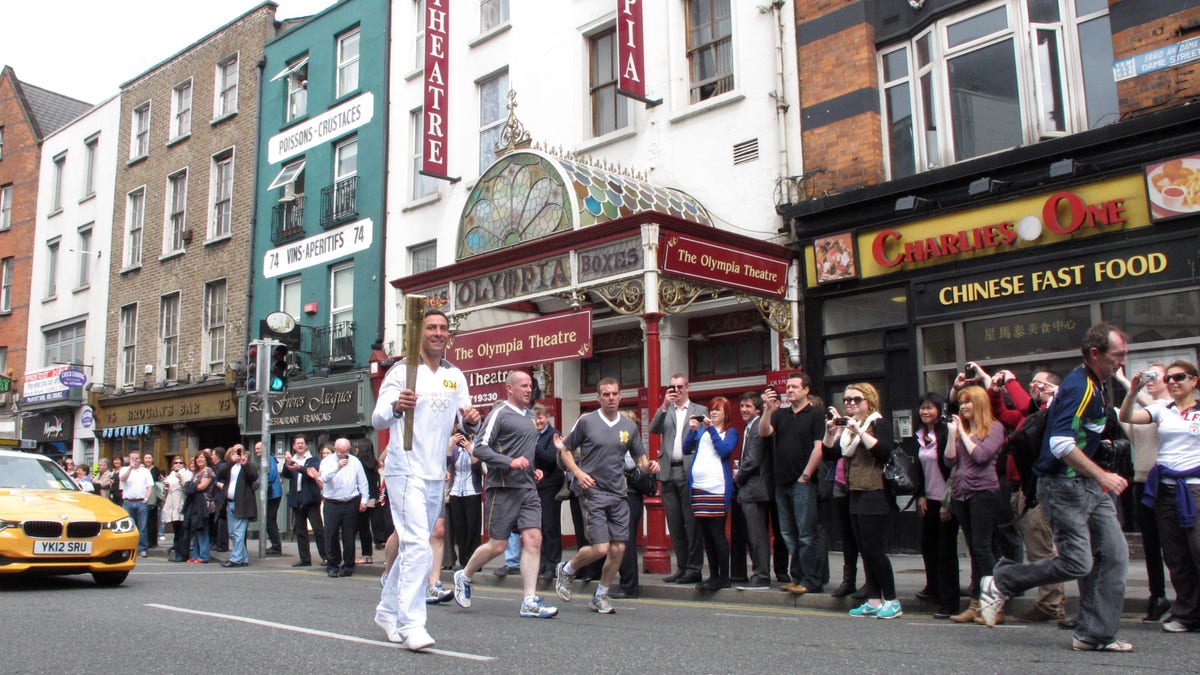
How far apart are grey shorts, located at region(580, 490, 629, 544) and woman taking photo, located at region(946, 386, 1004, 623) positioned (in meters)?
2.61

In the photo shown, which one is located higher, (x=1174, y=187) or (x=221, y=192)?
(x=221, y=192)

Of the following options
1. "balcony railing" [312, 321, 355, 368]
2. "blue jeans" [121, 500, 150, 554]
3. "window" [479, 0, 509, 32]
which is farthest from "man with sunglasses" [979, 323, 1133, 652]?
"balcony railing" [312, 321, 355, 368]

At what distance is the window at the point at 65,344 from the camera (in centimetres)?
2989

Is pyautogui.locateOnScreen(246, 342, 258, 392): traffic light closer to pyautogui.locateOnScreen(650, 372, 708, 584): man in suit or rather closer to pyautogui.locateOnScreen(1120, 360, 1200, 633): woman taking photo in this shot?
pyautogui.locateOnScreen(650, 372, 708, 584): man in suit

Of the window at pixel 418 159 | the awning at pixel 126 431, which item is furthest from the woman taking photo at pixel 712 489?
the awning at pixel 126 431

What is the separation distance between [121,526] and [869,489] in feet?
25.2

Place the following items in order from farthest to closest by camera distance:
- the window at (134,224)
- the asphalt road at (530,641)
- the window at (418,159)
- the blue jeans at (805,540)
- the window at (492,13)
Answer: the window at (134,224) → the window at (418,159) → the window at (492,13) → the blue jeans at (805,540) → the asphalt road at (530,641)

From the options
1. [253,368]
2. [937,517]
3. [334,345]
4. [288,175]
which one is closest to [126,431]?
[288,175]

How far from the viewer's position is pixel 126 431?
2714cm

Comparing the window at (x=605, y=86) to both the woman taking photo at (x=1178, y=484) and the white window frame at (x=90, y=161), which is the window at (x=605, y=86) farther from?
the white window frame at (x=90, y=161)

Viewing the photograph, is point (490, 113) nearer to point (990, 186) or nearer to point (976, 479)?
point (990, 186)

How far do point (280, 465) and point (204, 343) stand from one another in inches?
199

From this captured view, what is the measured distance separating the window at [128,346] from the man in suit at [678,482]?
866 inches

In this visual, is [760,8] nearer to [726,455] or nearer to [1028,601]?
[726,455]
